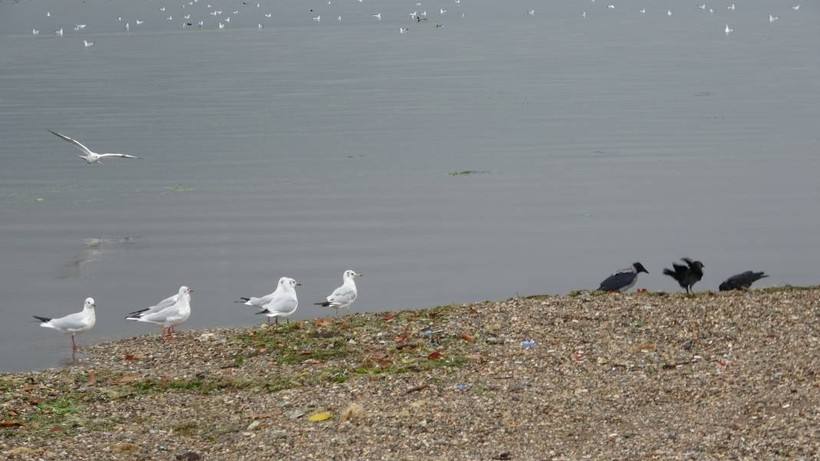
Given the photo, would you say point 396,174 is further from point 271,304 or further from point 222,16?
point 222,16

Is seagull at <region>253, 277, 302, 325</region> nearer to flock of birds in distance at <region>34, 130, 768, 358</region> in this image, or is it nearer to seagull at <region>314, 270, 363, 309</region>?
flock of birds in distance at <region>34, 130, 768, 358</region>

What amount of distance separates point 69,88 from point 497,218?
2410cm

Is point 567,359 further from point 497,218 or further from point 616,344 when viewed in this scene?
point 497,218

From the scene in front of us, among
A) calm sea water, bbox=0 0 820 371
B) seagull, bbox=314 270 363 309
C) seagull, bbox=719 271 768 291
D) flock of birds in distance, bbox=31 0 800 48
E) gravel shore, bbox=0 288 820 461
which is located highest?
gravel shore, bbox=0 288 820 461

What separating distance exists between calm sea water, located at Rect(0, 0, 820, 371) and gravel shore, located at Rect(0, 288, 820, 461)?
2.19 metres

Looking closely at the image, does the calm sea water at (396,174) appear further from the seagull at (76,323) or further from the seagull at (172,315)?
the seagull at (172,315)

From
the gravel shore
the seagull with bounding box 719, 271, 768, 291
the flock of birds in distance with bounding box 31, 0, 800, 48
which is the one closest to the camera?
the gravel shore

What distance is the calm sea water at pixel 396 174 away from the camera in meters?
16.5

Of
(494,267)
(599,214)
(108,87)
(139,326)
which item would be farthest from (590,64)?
(139,326)

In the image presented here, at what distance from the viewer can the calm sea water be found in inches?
651

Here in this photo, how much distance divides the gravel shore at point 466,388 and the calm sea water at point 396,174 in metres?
2.19

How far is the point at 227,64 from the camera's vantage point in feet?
153

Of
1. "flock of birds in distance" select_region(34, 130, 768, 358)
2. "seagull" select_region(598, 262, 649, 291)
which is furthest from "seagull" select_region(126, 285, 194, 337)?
"seagull" select_region(598, 262, 649, 291)

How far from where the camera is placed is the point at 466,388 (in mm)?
10391
